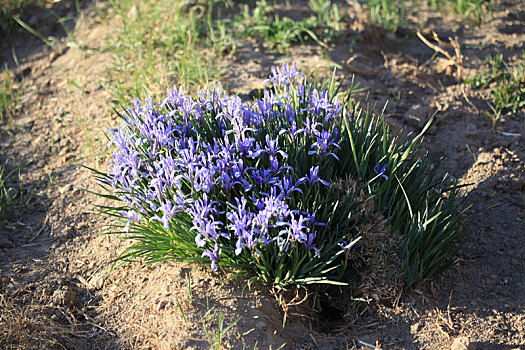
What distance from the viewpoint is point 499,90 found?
4.48 m

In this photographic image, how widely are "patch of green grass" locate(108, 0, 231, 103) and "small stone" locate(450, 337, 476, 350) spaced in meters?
2.74

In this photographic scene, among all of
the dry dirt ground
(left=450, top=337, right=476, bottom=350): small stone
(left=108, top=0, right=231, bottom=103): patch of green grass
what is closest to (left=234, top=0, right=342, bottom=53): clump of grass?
the dry dirt ground

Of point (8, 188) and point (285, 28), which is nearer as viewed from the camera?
point (8, 188)

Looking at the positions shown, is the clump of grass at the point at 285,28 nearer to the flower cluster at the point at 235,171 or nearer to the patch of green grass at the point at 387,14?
the patch of green grass at the point at 387,14

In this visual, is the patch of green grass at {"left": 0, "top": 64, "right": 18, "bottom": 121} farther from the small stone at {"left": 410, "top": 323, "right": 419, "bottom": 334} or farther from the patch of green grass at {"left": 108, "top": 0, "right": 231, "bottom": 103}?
the small stone at {"left": 410, "top": 323, "right": 419, "bottom": 334}

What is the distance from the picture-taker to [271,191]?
8.77 feet

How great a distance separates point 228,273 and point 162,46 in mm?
2824

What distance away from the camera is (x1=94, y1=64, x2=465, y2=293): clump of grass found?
2.70 m

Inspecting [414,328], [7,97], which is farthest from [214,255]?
[7,97]

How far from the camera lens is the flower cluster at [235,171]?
2654mm

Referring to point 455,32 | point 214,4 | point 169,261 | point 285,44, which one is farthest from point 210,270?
point 455,32

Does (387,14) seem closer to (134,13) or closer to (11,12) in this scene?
(134,13)

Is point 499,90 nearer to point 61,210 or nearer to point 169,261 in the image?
point 169,261

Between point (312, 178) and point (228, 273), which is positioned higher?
point (312, 178)
